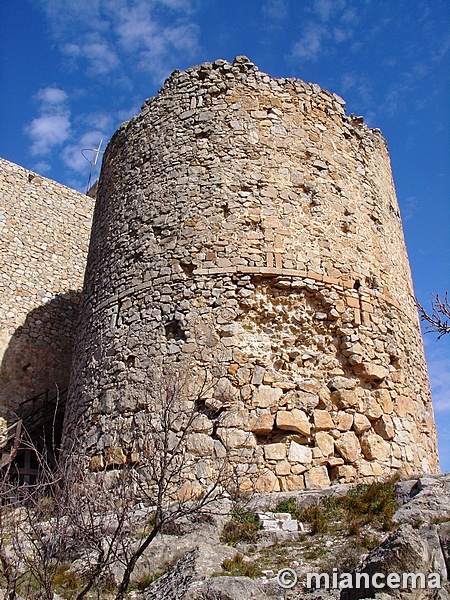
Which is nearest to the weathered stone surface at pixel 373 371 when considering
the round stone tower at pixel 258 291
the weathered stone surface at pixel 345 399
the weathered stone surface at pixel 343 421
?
the round stone tower at pixel 258 291

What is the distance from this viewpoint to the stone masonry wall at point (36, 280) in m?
12.8

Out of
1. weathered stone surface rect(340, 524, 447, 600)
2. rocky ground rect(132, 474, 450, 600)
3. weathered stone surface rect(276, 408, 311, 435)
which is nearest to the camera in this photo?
weathered stone surface rect(340, 524, 447, 600)

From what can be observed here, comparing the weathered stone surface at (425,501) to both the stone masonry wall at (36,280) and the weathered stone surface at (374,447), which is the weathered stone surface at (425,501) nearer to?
the weathered stone surface at (374,447)

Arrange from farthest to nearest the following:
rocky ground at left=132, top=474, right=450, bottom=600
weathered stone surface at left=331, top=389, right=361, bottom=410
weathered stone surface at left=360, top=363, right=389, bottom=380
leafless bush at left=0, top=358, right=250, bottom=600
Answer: weathered stone surface at left=360, top=363, right=389, bottom=380, weathered stone surface at left=331, top=389, right=361, bottom=410, leafless bush at left=0, top=358, right=250, bottom=600, rocky ground at left=132, top=474, right=450, bottom=600

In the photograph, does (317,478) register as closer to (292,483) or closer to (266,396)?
(292,483)

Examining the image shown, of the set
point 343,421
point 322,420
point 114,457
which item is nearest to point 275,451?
point 322,420

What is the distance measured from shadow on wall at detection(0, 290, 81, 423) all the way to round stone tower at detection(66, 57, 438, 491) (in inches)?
177

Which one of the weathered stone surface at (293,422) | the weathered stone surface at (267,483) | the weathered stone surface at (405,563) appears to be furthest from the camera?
the weathered stone surface at (293,422)

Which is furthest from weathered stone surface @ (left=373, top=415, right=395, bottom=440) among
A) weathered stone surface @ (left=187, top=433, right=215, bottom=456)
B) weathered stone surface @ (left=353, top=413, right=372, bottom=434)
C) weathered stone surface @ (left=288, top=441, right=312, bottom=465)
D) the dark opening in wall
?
the dark opening in wall

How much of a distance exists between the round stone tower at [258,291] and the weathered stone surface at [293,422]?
0.05 feet

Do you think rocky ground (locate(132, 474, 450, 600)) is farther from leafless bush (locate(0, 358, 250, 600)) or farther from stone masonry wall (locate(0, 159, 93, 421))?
stone masonry wall (locate(0, 159, 93, 421))

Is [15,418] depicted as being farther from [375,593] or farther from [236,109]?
[375,593]

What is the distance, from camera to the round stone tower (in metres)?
6.80

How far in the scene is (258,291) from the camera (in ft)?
24.1
